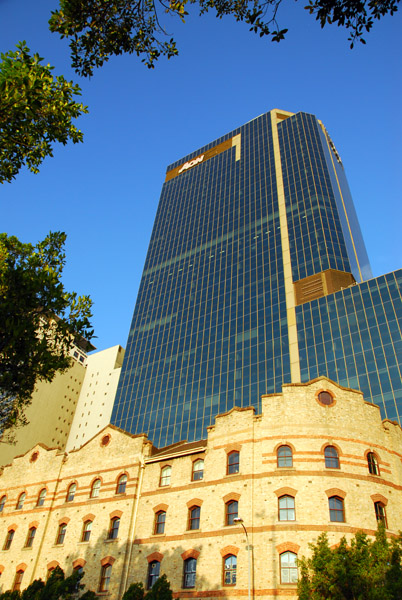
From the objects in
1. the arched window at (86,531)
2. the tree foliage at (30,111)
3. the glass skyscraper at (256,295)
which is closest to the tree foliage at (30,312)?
the tree foliage at (30,111)

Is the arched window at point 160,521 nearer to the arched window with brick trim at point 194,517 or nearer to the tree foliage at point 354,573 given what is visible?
the arched window with brick trim at point 194,517

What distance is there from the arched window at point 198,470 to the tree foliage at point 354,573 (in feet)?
34.1

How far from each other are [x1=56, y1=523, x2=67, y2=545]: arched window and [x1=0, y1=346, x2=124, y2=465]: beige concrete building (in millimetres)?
56437

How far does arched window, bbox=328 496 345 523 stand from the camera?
90.0ft

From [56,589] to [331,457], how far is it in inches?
793

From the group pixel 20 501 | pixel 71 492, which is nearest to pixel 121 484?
pixel 71 492

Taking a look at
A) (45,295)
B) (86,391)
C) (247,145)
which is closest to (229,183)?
(247,145)

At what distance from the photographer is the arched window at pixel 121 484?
35.8m

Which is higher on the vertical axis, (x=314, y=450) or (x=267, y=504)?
(x=314, y=450)

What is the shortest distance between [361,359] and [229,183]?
65117 millimetres

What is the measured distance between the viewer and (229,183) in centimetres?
11606

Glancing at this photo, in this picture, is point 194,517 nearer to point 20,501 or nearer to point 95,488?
point 95,488

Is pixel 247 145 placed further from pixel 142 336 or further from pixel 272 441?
pixel 272 441

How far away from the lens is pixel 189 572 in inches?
1155
